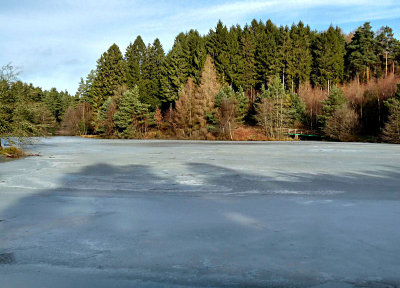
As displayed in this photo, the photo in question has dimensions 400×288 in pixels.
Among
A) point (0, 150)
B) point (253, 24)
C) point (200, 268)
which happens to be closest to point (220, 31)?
point (253, 24)

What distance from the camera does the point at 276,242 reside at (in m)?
3.80

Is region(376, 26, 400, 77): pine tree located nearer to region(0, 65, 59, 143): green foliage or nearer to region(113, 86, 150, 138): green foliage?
region(113, 86, 150, 138): green foliage

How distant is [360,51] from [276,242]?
65619mm

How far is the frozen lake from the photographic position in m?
2.96

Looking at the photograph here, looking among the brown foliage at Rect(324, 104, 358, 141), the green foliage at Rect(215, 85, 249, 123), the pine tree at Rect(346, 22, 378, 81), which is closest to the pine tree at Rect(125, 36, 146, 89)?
the green foliage at Rect(215, 85, 249, 123)

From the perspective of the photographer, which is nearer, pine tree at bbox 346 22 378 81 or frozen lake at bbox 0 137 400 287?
frozen lake at bbox 0 137 400 287

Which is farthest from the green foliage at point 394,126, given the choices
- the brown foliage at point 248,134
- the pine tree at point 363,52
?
the pine tree at point 363,52

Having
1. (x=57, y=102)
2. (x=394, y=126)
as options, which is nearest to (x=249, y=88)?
(x=394, y=126)

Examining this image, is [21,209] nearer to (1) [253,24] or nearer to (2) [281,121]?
(2) [281,121]

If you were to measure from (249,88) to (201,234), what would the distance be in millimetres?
61676

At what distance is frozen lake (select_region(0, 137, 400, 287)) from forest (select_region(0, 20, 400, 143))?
32.5 metres

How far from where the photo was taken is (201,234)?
4.13 meters

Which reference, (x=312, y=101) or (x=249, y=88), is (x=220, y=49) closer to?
(x=249, y=88)

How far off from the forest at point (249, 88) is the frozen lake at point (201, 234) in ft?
107
